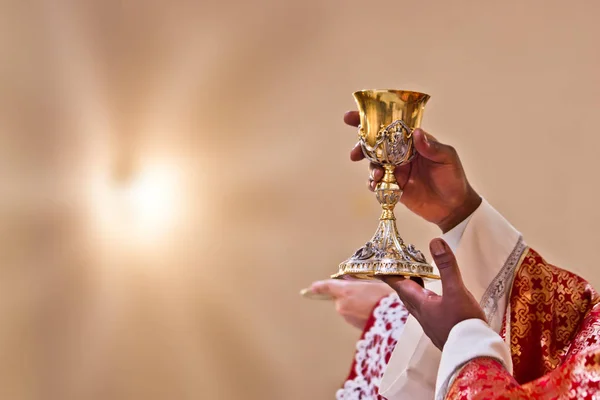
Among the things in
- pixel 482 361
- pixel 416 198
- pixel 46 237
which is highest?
pixel 416 198

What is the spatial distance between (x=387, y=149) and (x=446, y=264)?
388 millimetres

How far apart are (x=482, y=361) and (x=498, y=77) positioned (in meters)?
2.26

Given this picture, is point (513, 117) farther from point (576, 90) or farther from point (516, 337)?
point (516, 337)

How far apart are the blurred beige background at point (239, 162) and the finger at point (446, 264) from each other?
1.98m

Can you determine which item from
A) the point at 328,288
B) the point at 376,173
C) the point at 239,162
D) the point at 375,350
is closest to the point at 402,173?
the point at 376,173

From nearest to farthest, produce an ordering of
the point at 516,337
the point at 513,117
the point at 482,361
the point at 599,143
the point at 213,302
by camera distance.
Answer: the point at 482,361 < the point at 516,337 < the point at 599,143 < the point at 513,117 < the point at 213,302

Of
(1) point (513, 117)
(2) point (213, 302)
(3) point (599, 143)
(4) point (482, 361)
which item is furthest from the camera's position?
(2) point (213, 302)

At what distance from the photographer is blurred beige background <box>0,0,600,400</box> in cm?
299

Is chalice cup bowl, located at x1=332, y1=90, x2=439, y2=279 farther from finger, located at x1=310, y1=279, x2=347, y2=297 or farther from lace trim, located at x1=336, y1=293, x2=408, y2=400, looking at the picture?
finger, located at x1=310, y1=279, x2=347, y2=297

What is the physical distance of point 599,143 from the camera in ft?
9.62

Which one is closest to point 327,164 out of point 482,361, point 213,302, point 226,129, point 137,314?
point 226,129

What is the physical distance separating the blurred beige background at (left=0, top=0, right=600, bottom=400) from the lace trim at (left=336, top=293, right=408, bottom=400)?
49.5 inches

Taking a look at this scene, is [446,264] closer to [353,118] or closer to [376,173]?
[376,173]

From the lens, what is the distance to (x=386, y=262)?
137cm
